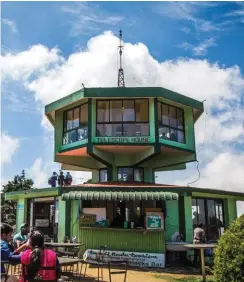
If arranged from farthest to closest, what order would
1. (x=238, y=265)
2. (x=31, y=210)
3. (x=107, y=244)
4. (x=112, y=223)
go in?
(x=31, y=210), (x=112, y=223), (x=107, y=244), (x=238, y=265)

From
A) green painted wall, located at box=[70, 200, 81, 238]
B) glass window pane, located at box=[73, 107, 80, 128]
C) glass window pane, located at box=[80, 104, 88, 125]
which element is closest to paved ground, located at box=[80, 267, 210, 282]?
green painted wall, located at box=[70, 200, 81, 238]

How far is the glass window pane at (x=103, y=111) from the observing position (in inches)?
766

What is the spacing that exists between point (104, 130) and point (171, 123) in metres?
3.80

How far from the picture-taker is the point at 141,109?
19.6 m

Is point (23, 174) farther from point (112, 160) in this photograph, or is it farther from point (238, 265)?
point (238, 265)

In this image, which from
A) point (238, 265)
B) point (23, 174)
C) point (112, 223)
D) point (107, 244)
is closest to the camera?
point (238, 265)

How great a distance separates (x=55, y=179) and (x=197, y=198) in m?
7.73

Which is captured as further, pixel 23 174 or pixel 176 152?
pixel 23 174

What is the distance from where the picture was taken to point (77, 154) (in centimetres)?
2075

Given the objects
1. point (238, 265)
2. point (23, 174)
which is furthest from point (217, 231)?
point (23, 174)

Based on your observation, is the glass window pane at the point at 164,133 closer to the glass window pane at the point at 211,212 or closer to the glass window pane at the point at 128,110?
the glass window pane at the point at 128,110

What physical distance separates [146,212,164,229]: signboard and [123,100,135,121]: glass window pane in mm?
5665

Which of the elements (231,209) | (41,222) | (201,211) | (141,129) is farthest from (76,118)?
(231,209)

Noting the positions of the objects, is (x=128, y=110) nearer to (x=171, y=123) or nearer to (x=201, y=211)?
(x=171, y=123)
